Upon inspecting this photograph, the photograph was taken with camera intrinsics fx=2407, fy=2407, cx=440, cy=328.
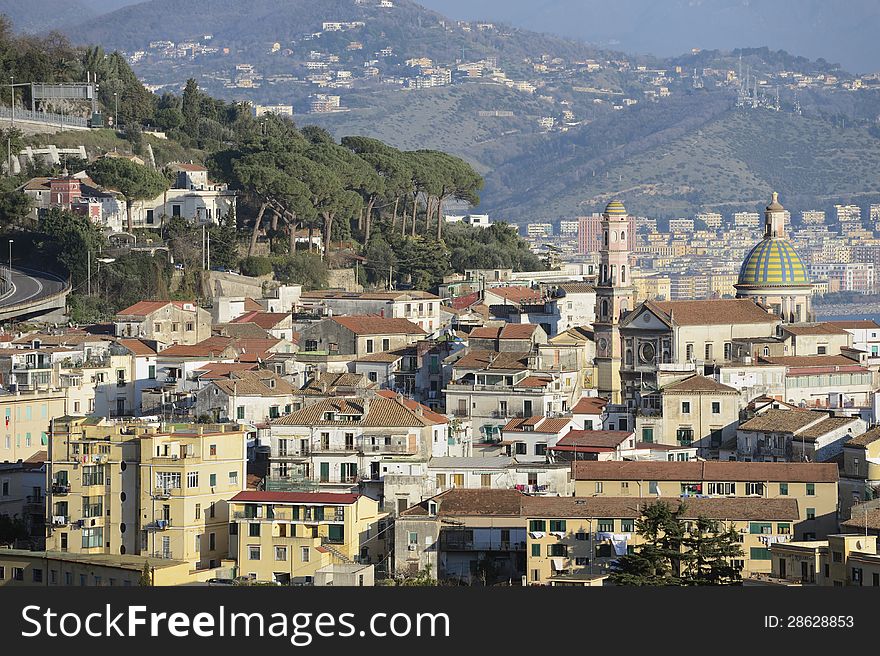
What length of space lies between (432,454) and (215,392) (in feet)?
18.1

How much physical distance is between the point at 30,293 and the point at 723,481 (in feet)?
91.6

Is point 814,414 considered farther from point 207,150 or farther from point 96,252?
point 207,150

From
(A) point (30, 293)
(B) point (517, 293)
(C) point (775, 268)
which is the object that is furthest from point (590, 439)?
(B) point (517, 293)

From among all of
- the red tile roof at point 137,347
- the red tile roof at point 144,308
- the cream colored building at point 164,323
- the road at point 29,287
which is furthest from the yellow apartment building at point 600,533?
the road at point 29,287

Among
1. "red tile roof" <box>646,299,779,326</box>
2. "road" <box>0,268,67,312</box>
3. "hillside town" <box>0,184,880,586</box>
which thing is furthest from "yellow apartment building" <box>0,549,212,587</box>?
"road" <box>0,268,67,312</box>

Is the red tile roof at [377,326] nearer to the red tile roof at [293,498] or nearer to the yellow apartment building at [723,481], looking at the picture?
the yellow apartment building at [723,481]

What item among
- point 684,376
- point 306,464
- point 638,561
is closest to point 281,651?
point 638,561

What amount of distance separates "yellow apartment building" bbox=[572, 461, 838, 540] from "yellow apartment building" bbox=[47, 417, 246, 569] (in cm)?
582

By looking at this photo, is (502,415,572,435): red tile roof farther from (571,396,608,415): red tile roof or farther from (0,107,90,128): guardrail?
(0,107,90,128): guardrail

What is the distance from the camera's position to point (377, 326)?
182 ft

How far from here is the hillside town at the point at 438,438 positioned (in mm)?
35000

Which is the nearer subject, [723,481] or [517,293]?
[723,481]

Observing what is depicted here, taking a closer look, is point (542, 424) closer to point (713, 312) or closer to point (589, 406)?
point (589, 406)

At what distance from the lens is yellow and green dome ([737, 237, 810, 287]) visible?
2432 inches
